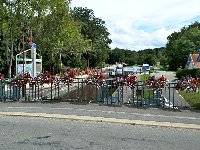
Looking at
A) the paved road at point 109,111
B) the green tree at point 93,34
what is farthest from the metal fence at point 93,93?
the green tree at point 93,34

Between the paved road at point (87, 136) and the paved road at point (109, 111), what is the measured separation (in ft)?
4.63

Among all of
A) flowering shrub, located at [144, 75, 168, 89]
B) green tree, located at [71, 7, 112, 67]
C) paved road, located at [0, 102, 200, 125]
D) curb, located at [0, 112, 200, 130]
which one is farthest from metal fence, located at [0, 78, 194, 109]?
green tree, located at [71, 7, 112, 67]

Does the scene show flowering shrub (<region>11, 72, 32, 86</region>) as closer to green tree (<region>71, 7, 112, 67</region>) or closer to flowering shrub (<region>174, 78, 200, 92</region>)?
flowering shrub (<region>174, 78, 200, 92</region>)

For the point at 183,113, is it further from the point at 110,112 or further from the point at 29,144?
the point at 29,144

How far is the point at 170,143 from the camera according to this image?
30.9 feet

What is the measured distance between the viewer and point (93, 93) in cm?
1681

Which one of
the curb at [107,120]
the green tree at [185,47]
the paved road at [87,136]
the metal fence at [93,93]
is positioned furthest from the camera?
the green tree at [185,47]

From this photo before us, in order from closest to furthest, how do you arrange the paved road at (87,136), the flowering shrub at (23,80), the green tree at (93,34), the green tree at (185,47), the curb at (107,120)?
1. the paved road at (87,136)
2. the curb at (107,120)
3. the flowering shrub at (23,80)
4. the green tree at (93,34)
5. the green tree at (185,47)

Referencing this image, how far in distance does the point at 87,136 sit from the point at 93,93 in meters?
6.84

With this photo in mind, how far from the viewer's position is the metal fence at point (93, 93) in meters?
16.0

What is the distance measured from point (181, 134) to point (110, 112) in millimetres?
3834

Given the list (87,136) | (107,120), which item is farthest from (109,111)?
(87,136)

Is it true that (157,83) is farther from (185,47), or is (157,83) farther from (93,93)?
(185,47)

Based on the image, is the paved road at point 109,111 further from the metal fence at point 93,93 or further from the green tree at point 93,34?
the green tree at point 93,34
